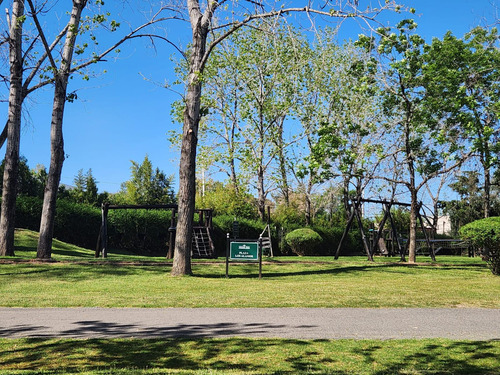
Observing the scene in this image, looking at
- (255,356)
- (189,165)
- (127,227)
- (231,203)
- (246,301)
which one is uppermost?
(231,203)

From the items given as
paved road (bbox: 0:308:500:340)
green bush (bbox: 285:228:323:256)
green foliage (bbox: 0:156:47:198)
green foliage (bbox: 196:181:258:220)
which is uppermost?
green foliage (bbox: 0:156:47:198)

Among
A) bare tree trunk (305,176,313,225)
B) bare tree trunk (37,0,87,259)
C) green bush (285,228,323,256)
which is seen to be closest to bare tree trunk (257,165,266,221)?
bare tree trunk (305,176,313,225)

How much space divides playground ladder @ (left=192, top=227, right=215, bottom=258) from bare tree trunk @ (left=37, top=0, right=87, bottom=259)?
22.6 feet

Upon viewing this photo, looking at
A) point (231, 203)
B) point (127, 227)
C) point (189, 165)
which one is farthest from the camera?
point (231, 203)

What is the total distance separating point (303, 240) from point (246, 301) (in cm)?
1921

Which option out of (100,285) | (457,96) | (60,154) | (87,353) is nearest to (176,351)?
(87,353)

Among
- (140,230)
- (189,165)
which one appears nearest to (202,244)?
(140,230)

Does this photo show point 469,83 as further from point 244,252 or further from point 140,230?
point 140,230

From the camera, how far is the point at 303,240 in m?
28.9

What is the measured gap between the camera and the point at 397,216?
37500 millimetres

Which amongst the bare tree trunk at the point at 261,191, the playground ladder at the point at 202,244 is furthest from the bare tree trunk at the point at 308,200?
the playground ladder at the point at 202,244

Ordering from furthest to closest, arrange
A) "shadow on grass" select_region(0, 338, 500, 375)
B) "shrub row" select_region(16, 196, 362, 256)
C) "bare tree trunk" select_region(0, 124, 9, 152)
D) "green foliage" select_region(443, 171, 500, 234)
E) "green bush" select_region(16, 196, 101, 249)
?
"green foliage" select_region(443, 171, 500, 234)
"shrub row" select_region(16, 196, 362, 256)
"green bush" select_region(16, 196, 101, 249)
"bare tree trunk" select_region(0, 124, 9, 152)
"shadow on grass" select_region(0, 338, 500, 375)

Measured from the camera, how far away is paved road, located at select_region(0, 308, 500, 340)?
6957 millimetres

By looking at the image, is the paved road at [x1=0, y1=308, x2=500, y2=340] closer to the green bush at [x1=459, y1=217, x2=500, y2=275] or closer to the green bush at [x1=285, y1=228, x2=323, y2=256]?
the green bush at [x1=459, y1=217, x2=500, y2=275]
